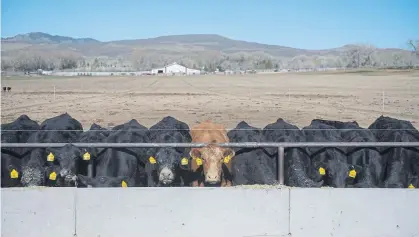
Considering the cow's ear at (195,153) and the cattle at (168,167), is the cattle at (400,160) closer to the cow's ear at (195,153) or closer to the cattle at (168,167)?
the cow's ear at (195,153)

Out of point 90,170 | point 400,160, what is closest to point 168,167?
point 90,170

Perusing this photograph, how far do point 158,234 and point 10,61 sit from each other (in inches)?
637

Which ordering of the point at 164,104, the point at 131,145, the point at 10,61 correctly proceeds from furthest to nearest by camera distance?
the point at 164,104 < the point at 10,61 < the point at 131,145

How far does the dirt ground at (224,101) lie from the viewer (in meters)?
18.6

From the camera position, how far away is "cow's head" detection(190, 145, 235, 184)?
24.4ft

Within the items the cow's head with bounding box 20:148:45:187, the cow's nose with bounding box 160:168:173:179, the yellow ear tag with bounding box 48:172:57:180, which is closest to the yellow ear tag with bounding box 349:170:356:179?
the cow's nose with bounding box 160:168:173:179

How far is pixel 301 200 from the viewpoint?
5.76 metres

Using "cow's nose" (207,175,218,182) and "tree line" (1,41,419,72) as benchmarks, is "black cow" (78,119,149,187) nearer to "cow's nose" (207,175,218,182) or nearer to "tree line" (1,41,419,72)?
"cow's nose" (207,175,218,182)

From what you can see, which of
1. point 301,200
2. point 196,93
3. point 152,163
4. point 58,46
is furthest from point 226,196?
point 58,46

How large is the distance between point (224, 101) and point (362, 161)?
52.5 feet

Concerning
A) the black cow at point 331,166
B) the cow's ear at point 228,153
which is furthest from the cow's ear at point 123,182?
the black cow at point 331,166

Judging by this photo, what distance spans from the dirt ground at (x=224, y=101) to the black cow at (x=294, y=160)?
243 inches

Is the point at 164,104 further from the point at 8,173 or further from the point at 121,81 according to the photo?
the point at 8,173

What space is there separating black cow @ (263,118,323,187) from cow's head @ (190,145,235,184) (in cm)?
95
